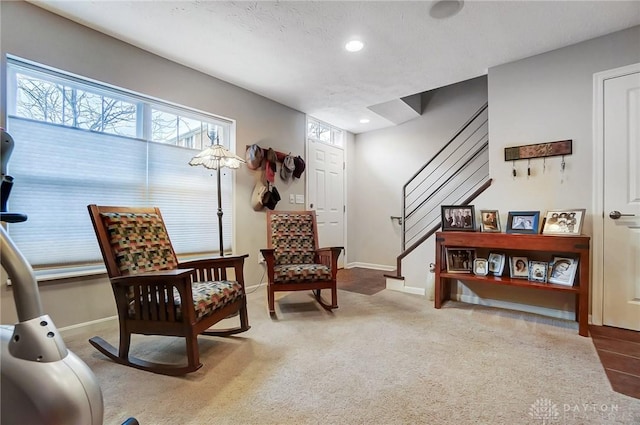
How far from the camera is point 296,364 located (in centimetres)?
177

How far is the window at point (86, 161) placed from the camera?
2.04 m

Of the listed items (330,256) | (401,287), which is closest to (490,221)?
(401,287)

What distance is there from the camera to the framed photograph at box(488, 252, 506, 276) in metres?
2.71

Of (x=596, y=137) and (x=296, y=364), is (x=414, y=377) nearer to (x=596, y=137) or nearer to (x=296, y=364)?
(x=296, y=364)

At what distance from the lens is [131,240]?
6.39 ft

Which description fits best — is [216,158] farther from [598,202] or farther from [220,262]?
[598,202]

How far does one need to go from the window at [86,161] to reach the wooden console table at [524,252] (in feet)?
8.14

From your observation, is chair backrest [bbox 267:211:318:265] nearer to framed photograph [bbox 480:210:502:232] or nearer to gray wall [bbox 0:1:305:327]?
gray wall [bbox 0:1:305:327]

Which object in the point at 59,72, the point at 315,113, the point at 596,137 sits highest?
the point at 315,113

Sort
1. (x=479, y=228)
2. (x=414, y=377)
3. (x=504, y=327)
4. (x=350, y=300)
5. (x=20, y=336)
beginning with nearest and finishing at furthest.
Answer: (x=20, y=336)
(x=414, y=377)
(x=504, y=327)
(x=479, y=228)
(x=350, y=300)

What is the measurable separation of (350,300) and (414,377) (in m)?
1.49

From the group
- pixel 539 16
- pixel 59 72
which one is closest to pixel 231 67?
pixel 59 72

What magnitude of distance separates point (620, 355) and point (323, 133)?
13.4ft

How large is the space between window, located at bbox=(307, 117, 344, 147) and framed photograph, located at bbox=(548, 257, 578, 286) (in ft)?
10.7
